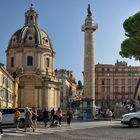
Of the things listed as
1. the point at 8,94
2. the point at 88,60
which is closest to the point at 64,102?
the point at 8,94

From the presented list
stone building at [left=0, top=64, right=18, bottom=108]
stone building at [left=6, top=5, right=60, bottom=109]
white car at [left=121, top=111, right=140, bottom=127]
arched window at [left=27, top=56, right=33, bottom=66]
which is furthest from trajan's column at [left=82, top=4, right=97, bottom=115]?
white car at [left=121, top=111, right=140, bottom=127]

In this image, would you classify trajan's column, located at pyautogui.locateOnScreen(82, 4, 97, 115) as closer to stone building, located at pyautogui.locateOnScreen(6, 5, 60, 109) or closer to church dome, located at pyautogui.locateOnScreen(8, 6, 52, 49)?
stone building, located at pyautogui.locateOnScreen(6, 5, 60, 109)

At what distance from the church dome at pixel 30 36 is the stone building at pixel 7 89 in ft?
29.6

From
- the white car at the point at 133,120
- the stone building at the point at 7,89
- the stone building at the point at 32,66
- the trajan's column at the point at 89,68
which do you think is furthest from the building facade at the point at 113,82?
the white car at the point at 133,120

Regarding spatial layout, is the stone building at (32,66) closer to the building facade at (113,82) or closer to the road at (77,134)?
the building facade at (113,82)

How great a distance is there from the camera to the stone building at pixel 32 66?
87.0 m

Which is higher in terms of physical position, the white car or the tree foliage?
the tree foliage

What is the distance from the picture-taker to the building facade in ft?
418

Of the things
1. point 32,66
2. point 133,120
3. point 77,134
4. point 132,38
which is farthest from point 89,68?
point 77,134

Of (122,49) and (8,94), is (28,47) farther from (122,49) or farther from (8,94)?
(122,49)

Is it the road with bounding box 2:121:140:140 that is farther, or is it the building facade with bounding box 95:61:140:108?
the building facade with bounding box 95:61:140:108

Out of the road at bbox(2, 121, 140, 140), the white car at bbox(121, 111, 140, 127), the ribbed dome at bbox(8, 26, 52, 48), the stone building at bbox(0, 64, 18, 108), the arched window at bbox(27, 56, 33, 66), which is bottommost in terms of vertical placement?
the road at bbox(2, 121, 140, 140)

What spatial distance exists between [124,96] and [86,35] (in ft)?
204

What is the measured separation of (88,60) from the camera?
6794 cm
